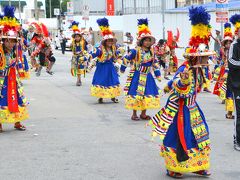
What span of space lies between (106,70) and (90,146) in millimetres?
5424

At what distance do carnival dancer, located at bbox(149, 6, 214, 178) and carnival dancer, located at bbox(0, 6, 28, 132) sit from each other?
360 centimetres

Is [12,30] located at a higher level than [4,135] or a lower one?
higher

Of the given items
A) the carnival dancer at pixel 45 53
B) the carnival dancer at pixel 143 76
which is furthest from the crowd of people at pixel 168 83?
the carnival dancer at pixel 45 53

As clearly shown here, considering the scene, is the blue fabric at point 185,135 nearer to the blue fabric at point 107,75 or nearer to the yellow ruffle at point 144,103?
the yellow ruffle at point 144,103

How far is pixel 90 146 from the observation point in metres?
9.06

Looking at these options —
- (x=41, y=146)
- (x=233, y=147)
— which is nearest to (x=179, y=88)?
(x=233, y=147)

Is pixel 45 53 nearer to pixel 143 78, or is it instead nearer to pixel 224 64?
pixel 224 64

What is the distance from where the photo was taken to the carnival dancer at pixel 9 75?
9.99 metres

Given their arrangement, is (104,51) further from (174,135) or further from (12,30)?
(174,135)

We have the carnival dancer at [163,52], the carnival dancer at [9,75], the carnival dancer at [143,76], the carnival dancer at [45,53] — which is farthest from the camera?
the carnival dancer at [163,52]

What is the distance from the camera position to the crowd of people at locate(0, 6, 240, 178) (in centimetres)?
700

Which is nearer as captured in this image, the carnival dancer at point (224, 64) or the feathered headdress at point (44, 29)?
the carnival dancer at point (224, 64)

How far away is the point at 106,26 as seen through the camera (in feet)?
46.0

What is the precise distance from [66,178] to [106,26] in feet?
24.2
